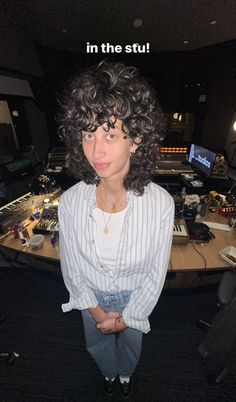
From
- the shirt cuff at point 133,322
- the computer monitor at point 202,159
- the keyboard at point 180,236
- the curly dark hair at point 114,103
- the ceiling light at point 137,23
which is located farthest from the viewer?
the computer monitor at point 202,159

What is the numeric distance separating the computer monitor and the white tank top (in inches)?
100

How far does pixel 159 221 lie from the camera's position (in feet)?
3.20

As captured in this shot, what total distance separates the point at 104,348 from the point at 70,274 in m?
0.64

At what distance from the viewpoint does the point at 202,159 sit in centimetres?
324

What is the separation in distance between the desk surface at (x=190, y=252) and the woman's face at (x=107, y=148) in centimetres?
112

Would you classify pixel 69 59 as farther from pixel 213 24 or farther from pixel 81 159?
pixel 81 159

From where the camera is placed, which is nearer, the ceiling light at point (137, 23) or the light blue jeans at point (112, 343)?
the light blue jeans at point (112, 343)

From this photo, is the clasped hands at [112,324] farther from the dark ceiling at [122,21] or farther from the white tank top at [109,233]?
the dark ceiling at [122,21]

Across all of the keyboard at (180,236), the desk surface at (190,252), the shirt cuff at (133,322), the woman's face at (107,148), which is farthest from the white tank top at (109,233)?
the keyboard at (180,236)

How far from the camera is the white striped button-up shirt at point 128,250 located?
0.98 metres

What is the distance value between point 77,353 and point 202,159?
3147mm

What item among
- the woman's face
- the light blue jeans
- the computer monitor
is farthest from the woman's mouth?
the computer monitor

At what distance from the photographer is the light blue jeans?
1.20 m

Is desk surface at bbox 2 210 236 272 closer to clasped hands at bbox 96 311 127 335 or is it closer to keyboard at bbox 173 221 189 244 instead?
keyboard at bbox 173 221 189 244
